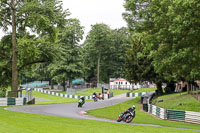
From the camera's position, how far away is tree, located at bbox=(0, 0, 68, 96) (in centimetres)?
2842

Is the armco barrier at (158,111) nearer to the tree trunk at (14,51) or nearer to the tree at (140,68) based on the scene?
→ the tree at (140,68)

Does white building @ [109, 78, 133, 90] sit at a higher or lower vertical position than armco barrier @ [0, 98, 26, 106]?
higher

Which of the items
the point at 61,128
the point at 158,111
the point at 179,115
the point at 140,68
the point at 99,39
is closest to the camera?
the point at 61,128

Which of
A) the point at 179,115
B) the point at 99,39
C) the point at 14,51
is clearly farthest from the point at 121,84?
the point at 179,115

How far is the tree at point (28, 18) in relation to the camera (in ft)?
93.2

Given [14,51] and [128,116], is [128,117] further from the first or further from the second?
[14,51]

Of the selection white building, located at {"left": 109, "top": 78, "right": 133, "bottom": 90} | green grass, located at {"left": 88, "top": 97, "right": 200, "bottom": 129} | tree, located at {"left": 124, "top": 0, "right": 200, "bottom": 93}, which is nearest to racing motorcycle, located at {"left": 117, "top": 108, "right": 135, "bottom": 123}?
green grass, located at {"left": 88, "top": 97, "right": 200, "bottom": 129}

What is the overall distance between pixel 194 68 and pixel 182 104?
5518 mm

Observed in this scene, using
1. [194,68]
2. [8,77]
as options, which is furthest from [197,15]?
[8,77]

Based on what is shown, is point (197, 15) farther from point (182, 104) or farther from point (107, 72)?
point (107, 72)

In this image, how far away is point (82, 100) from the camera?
30.8m

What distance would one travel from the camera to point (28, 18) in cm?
2859

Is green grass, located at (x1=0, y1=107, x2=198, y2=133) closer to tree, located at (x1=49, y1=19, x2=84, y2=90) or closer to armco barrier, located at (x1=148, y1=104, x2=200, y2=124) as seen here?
armco barrier, located at (x1=148, y1=104, x2=200, y2=124)

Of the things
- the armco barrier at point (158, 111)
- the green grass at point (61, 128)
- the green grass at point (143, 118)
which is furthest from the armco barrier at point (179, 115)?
the green grass at point (61, 128)
